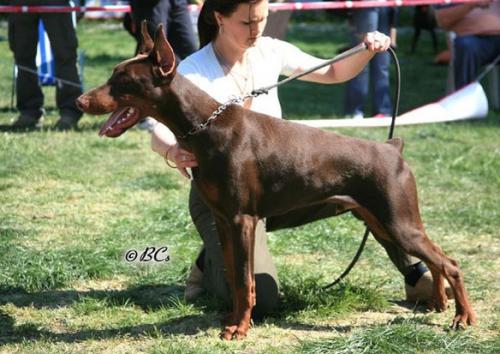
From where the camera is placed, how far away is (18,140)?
7926 millimetres

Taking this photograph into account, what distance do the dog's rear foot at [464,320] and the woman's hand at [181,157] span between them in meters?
1.34

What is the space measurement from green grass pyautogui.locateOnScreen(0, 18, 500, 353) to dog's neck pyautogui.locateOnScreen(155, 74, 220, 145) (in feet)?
3.01

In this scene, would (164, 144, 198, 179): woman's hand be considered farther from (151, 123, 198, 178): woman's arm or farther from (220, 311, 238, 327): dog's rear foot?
(220, 311, 238, 327): dog's rear foot

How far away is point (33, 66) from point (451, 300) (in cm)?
586

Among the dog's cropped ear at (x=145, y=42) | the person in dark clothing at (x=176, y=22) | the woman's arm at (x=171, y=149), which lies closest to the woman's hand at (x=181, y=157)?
the woman's arm at (x=171, y=149)

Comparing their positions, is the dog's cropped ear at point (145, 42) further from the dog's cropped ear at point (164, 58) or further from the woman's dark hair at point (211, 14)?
the woman's dark hair at point (211, 14)

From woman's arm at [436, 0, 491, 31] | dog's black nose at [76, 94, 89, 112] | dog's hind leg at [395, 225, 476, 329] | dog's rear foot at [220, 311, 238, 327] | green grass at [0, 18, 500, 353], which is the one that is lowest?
green grass at [0, 18, 500, 353]

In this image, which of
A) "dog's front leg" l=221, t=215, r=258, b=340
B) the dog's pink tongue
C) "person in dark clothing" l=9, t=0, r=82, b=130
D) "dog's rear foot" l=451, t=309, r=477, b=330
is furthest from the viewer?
"person in dark clothing" l=9, t=0, r=82, b=130

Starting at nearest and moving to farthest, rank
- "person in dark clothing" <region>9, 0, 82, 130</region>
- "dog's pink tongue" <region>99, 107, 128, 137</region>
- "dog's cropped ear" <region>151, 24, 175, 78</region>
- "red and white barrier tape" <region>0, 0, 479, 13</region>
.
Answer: "dog's cropped ear" <region>151, 24, 175, 78</region> → "dog's pink tongue" <region>99, 107, 128, 137</region> → "red and white barrier tape" <region>0, 0, 479, 13</region> → "person in dark clothing" <region>9, 0, 82, 130</region>

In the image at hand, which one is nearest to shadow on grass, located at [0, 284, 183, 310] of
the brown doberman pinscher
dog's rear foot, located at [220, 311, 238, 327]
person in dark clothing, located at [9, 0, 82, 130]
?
dog's rear foot, located at [220, 311, 238, 327]

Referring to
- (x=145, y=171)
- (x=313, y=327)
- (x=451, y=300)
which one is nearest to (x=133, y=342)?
(x=313, y=327)

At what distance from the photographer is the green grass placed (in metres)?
3.86

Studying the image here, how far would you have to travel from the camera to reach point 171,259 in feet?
16.4

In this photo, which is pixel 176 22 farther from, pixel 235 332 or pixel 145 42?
pixel 235 332
